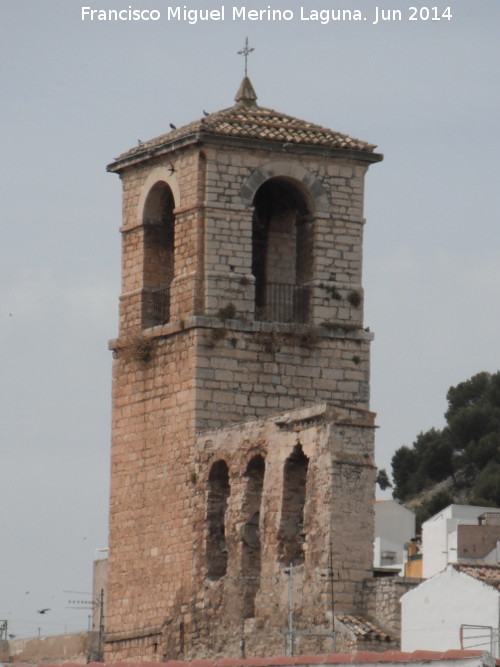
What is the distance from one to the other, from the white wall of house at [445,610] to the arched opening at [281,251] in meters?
8.72

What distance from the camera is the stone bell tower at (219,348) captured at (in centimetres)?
4197

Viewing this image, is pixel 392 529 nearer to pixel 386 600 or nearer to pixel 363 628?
pixel 386 600

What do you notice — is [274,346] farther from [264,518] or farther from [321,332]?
[264,518]

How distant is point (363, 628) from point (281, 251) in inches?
385

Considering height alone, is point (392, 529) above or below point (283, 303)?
below

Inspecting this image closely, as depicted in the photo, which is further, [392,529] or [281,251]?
[392,529]

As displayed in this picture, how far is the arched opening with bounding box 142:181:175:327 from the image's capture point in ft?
151

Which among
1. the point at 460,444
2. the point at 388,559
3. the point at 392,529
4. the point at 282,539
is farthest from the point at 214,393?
the point at 460,444

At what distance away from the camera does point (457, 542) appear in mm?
50125

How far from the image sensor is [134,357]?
4559 centimetres

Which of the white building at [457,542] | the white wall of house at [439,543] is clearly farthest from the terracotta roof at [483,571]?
the white wall of house at [439,543]

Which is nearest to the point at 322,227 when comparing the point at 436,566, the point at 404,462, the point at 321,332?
the point at 321,332

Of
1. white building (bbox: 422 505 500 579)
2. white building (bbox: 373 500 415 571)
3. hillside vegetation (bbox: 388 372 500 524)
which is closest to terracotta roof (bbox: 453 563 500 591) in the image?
white building (bbox: 422 505 500 579)

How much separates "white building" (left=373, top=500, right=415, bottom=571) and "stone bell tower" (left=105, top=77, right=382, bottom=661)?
1355 centimetres
